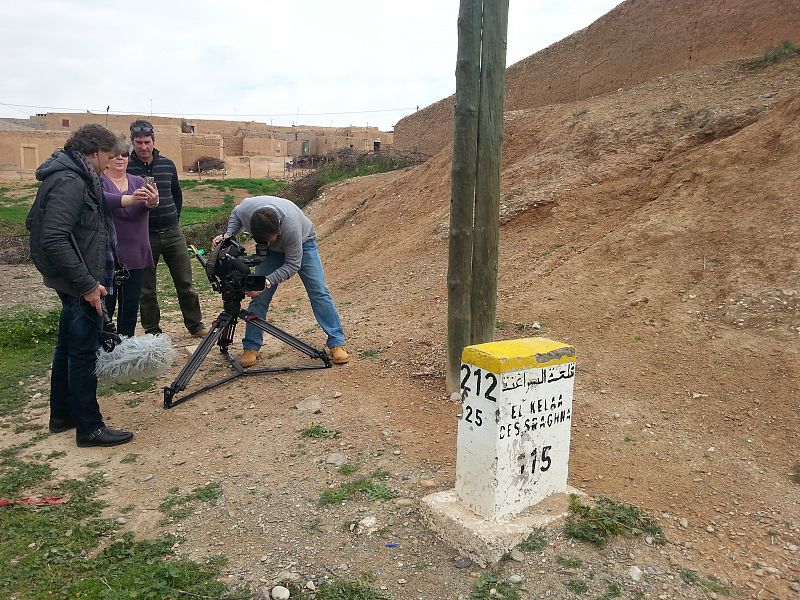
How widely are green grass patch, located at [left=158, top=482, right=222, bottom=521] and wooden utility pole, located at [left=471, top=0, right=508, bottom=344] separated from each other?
180 cm

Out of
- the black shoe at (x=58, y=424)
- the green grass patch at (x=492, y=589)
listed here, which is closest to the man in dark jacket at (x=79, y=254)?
the black shoe at (x=58, y=424)

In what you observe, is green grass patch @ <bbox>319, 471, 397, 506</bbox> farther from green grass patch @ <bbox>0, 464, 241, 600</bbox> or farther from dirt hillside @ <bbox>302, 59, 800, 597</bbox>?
green grass patch @ <bbox>0, 464, 241, 600</bbox>

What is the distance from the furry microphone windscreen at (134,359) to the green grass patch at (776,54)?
762cm

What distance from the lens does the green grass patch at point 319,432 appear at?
359cm

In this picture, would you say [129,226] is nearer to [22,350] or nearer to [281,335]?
[281,335]

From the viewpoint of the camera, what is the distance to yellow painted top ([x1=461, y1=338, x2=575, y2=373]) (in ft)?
8.00

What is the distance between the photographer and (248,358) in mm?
4762

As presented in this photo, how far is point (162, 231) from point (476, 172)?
9.58 ft

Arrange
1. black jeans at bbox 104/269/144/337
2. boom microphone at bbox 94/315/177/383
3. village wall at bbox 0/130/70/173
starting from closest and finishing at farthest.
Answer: boom microphone at bbox 94/315/177/383 → black jeans at bbox 104/269/144/337 → village wall at bbox 0/130/70/173

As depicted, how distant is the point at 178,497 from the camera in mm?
3043

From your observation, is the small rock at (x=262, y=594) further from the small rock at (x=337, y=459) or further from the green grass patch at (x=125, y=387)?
the green grass patch at (x=125, y=387)

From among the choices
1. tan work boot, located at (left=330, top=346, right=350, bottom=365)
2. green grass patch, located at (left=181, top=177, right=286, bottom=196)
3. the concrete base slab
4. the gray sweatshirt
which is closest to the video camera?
the gray sweatshirt

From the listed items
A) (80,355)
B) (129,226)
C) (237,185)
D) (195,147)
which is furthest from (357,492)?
(195,147)

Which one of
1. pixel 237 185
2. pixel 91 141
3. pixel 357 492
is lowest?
pixel 357 492
